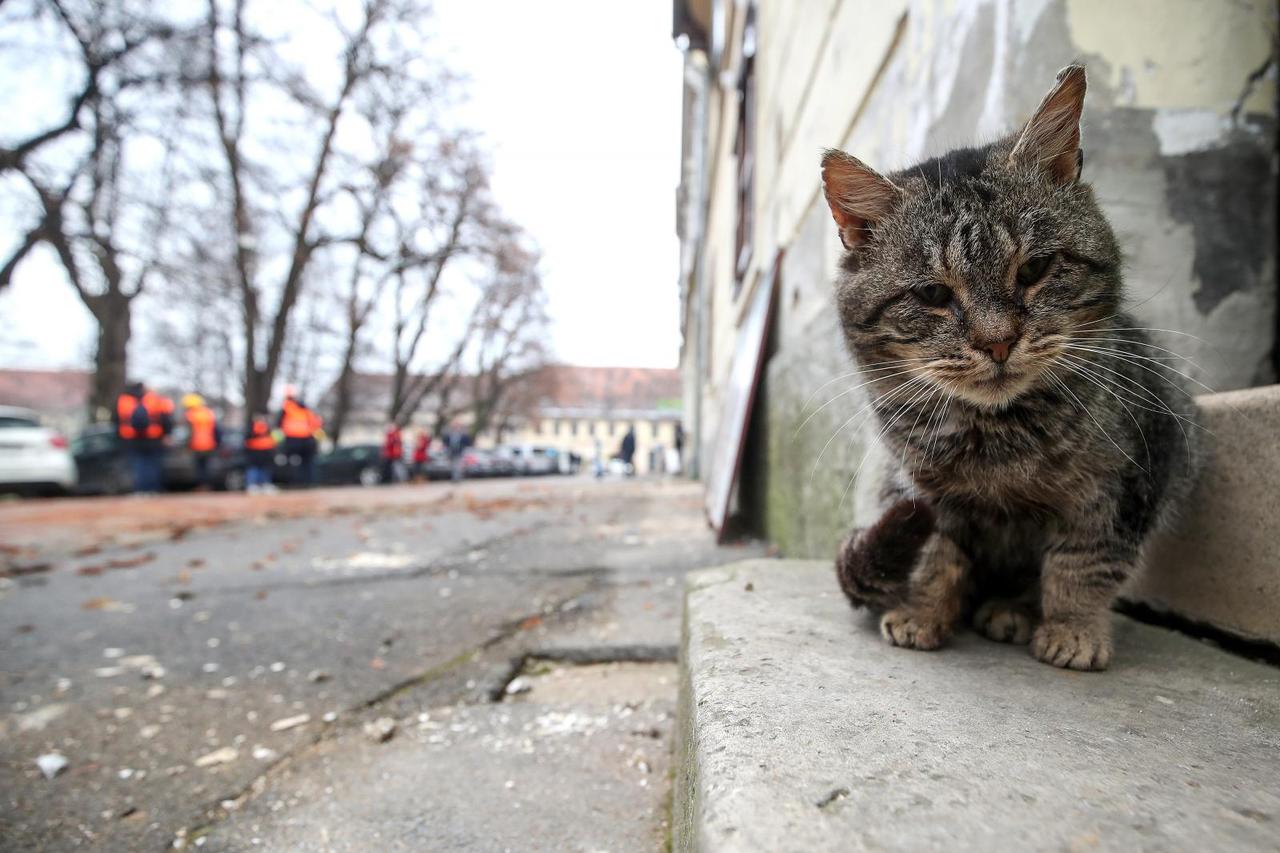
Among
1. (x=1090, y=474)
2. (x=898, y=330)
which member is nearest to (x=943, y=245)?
(x=898, y=330)

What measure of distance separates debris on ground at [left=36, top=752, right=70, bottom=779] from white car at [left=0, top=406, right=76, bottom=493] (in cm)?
1158

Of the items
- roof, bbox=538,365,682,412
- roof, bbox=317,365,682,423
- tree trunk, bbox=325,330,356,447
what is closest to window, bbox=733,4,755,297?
tree trunk, bbox=325,330,356,447

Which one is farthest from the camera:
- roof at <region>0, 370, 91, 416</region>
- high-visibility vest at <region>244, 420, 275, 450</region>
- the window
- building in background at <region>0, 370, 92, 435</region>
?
roof at <region>0, 370, 91, 416</region>

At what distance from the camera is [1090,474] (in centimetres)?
121

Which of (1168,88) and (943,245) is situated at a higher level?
(1168,88)

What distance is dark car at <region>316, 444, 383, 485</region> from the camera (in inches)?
717

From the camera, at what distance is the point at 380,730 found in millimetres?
1667

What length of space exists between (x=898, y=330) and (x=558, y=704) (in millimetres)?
1333

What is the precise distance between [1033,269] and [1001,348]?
0.19m

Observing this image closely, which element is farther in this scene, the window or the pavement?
the window

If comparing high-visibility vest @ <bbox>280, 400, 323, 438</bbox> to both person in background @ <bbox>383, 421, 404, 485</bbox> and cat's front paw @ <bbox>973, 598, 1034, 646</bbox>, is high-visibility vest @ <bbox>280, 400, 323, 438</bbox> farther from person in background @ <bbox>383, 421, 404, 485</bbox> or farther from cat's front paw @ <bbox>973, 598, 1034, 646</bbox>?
cat's front paw @ <bbox>973, 598, 1034, 646</bbox>

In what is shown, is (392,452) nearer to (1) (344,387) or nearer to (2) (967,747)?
(1) (344,387)

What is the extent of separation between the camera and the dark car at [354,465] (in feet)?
59.7

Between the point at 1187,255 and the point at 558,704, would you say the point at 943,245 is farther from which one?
the point at 558,704
